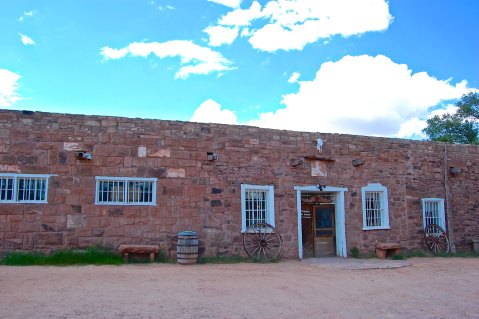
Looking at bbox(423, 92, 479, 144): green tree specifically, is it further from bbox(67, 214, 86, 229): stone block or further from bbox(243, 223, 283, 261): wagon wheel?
bbox(67, 214, 86, 229): stone block

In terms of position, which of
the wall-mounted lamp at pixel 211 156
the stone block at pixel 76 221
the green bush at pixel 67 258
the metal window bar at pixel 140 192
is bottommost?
the green bush at pixel 67 258

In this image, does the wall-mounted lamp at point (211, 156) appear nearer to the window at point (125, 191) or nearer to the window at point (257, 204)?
the window at point (257, 204)

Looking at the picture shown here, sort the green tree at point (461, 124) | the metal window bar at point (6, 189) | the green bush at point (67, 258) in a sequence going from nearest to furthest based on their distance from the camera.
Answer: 1. the green bush at point (67, 258)
2. the metal window bar at point (6, 189)
3. the green tree at point (461, 124)

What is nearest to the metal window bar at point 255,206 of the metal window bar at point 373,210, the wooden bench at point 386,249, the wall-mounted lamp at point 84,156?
the metal window bar at point 373,210

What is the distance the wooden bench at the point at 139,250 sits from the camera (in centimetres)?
1094

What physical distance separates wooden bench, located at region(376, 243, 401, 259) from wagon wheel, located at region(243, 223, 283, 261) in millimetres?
3408

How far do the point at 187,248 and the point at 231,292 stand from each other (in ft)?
10.6

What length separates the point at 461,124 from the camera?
25938 mm

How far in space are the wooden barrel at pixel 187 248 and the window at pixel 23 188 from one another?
3.37m

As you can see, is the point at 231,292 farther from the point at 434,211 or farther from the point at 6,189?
the point at 434,211

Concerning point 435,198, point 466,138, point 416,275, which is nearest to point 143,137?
point 416,275

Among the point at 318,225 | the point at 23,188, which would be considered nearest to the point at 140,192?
the point at 23,188

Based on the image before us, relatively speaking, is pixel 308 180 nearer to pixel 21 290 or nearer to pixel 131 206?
pixel 131 206

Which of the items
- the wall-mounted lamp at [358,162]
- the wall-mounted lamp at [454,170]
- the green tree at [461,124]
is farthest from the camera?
the green tree at [461,124]
